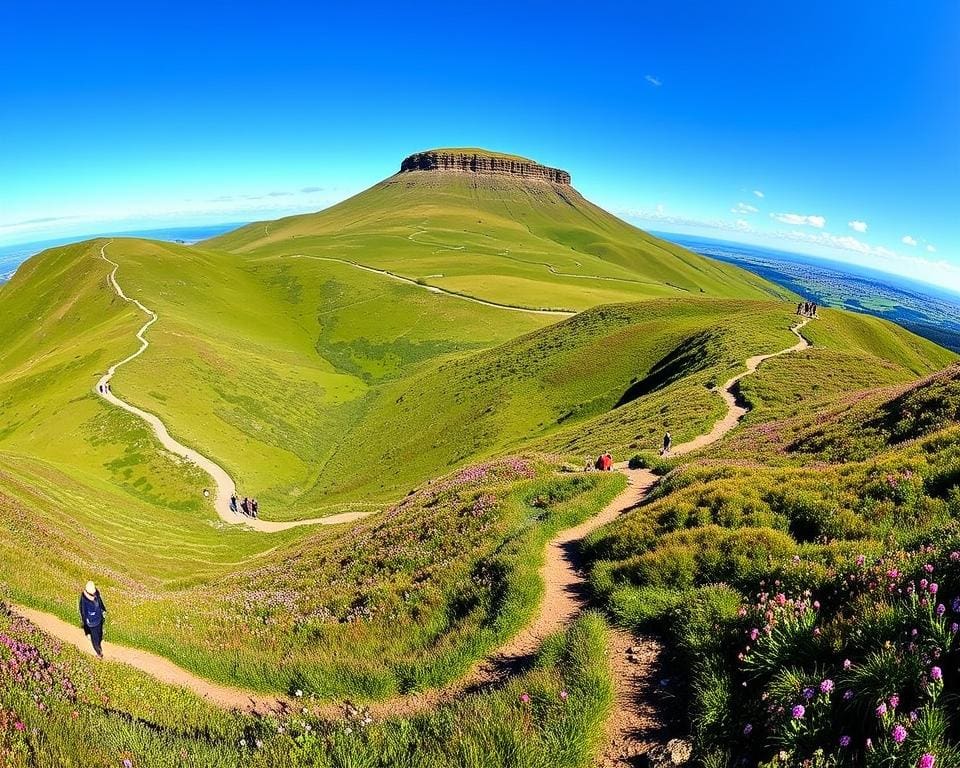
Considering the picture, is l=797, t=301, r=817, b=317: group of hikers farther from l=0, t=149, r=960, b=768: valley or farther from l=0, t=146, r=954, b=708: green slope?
l=0, t=149, r=960, b=768: valley

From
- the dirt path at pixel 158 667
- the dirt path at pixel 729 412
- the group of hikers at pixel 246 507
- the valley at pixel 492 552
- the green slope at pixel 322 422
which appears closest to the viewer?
the valley at pixel 492 552

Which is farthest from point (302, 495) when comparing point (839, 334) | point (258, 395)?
point (839, 334)

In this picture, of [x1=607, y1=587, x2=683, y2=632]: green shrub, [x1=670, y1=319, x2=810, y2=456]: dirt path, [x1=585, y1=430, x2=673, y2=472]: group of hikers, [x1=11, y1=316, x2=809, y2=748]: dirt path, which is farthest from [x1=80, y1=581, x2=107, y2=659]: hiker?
[x1=670, y1=319, x2=810, y2=456]: dirt path

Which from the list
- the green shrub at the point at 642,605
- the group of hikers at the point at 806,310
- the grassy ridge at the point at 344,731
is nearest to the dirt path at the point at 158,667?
the grassy ridge at the point at 344,731

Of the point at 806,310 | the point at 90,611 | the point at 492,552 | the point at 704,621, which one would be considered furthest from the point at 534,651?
the point at 806,310

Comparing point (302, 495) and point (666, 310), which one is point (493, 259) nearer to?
point (666, 310)

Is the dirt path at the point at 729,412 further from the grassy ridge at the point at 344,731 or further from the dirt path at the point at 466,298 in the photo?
the dirt path at the point at 466,298

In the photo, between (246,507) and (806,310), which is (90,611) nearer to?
(246,507)
